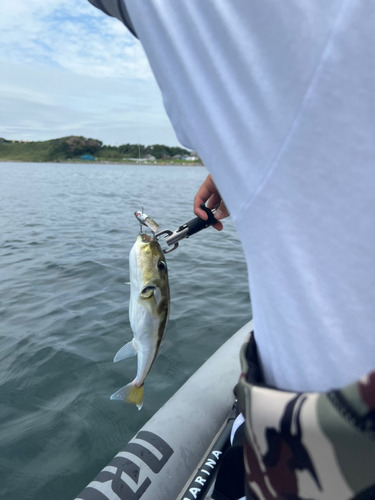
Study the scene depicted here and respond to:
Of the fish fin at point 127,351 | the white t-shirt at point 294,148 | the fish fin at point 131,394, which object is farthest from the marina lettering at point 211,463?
the white t-shirt at point 294,148

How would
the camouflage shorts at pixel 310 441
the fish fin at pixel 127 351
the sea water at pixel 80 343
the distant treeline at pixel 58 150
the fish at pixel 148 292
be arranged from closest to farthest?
the camouflage shorts at pixel 310 441, the fish at pixel 148 292, the fish fin at pixel 127 351, the sea water at pixel 80 343, the distant treeline at pixel 58 150

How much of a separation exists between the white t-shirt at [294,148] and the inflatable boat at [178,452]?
1796 mm

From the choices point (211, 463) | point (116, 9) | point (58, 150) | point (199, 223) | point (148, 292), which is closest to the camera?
point (116, 9)

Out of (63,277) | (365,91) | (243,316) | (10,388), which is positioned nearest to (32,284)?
(63,277)

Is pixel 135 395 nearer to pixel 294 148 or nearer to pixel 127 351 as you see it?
pixel 127 351

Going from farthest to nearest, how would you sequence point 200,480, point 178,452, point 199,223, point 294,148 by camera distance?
1. point 178,452
2. point 200,480
3. point 199,223
4. point 294,148

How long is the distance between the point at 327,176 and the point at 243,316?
5083 millimetres

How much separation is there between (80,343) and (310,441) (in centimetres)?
441

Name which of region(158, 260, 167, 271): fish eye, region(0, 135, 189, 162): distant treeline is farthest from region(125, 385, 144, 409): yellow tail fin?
region(0, 135, 189, 162): distant treeline

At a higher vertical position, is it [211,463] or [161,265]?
[161,265]

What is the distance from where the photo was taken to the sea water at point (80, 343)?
10.2ft

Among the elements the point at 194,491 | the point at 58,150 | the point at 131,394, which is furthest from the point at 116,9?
the point at 58,150

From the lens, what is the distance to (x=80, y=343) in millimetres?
4734

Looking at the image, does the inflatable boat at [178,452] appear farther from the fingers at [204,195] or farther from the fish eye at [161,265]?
the fingers at [204,195]
